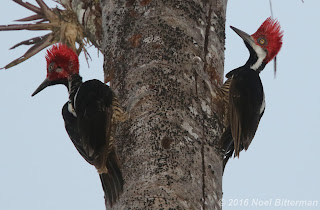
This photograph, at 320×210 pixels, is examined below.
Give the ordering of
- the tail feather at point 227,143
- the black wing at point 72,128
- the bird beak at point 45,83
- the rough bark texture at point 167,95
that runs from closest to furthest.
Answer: the rough bark texture at point 167,95 → the tail feather at point 227,143 → the black wing at point 72,128 → the bird beak at point 45,83

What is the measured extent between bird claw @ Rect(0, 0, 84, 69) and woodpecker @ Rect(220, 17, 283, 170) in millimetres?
1369

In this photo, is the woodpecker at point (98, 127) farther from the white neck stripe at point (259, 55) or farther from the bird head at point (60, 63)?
the white neck stripe at point (259, 55)

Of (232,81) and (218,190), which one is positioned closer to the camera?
(218,190)

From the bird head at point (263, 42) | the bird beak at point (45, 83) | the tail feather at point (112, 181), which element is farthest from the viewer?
the bird beak at point (45, 83)

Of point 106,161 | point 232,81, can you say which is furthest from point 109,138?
point 232,81

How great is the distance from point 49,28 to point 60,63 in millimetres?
668

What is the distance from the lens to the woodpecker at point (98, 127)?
3152 mm

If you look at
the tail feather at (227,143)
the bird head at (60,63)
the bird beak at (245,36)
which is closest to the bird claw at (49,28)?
the bird head at (60,63)

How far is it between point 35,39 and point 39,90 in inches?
22.0

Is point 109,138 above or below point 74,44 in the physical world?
below

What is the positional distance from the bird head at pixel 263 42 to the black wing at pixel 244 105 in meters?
0.32

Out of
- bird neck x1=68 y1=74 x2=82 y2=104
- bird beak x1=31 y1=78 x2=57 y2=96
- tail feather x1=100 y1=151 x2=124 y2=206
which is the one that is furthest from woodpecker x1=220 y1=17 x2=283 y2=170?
bird beak x1=31 y1=78 x2=57 y2=96

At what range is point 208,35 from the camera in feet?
12.2

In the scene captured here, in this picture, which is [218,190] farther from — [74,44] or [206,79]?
[74,44]
